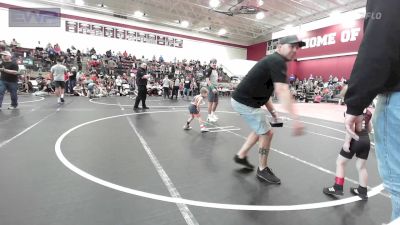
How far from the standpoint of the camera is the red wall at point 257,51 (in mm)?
31373

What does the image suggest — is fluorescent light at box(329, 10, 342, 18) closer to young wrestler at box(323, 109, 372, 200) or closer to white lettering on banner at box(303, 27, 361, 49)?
white lettering on banner at box(303, 27, 361, 49)

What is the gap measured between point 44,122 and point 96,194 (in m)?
4.80

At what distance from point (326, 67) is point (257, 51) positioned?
392 inches

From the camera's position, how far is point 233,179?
3.54 meters

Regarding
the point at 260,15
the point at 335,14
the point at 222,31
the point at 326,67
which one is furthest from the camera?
the point at 222,31

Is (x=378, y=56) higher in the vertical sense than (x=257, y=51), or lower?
lower

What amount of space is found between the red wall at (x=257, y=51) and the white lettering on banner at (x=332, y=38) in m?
6.51

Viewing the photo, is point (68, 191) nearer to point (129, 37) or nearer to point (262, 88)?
point (262, 88)

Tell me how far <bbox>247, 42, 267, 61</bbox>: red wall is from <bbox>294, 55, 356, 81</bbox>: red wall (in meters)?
4.80

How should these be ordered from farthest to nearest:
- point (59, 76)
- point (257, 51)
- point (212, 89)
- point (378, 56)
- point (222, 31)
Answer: point (257, 51) → point (222, 31) → point (59, 76) → point (212, 89) → point (378, 56)

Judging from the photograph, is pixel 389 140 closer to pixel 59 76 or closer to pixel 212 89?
pixel 212 89

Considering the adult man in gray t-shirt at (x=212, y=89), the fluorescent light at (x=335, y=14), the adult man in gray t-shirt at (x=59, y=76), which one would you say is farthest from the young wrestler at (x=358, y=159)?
the fluorescent light at (x=335, y=14)

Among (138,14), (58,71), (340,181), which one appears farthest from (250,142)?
(138,14)

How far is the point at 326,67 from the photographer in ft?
79.7
